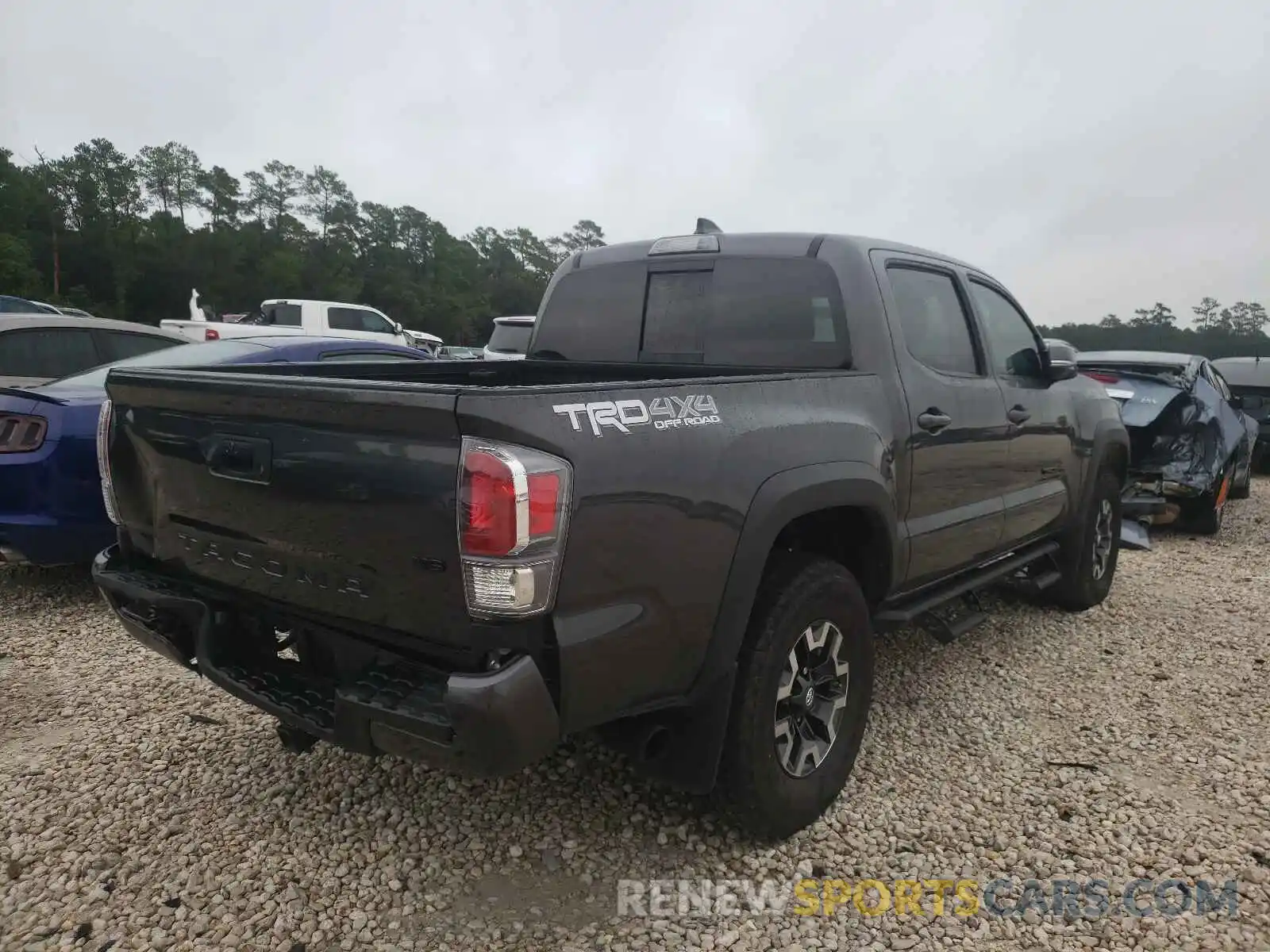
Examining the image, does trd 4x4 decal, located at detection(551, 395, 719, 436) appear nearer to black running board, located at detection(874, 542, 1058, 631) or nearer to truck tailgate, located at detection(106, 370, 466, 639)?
truck tailgate, located at detection(106, 370, 466, 639)

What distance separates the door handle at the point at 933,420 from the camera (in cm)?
310

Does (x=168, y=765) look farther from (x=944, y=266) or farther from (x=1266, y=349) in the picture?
(x=1266, y=349)

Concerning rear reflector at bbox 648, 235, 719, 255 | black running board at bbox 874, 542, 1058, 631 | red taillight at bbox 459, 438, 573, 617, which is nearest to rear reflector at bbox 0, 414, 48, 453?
rear reflector at bbox 648, 235, 719, 255

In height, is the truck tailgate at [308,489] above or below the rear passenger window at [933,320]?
below

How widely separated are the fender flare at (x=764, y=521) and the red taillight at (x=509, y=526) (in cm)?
60

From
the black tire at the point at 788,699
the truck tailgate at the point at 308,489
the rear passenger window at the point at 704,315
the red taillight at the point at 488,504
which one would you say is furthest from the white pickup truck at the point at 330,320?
the red taillight at the point at 488,504

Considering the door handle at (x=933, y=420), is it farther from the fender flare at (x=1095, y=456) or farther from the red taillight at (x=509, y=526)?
the fender flare at (x=1095, y=456)

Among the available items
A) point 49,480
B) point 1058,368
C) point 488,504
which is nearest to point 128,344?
point 49,480

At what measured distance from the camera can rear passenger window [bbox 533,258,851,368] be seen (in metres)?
3.08

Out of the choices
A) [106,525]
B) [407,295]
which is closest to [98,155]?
[407,295]

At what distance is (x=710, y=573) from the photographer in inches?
86.3

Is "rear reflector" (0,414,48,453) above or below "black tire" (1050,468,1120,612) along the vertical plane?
above

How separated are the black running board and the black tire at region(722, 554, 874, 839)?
0.27m

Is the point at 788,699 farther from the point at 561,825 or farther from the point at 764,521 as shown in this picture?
the point at 561,825
